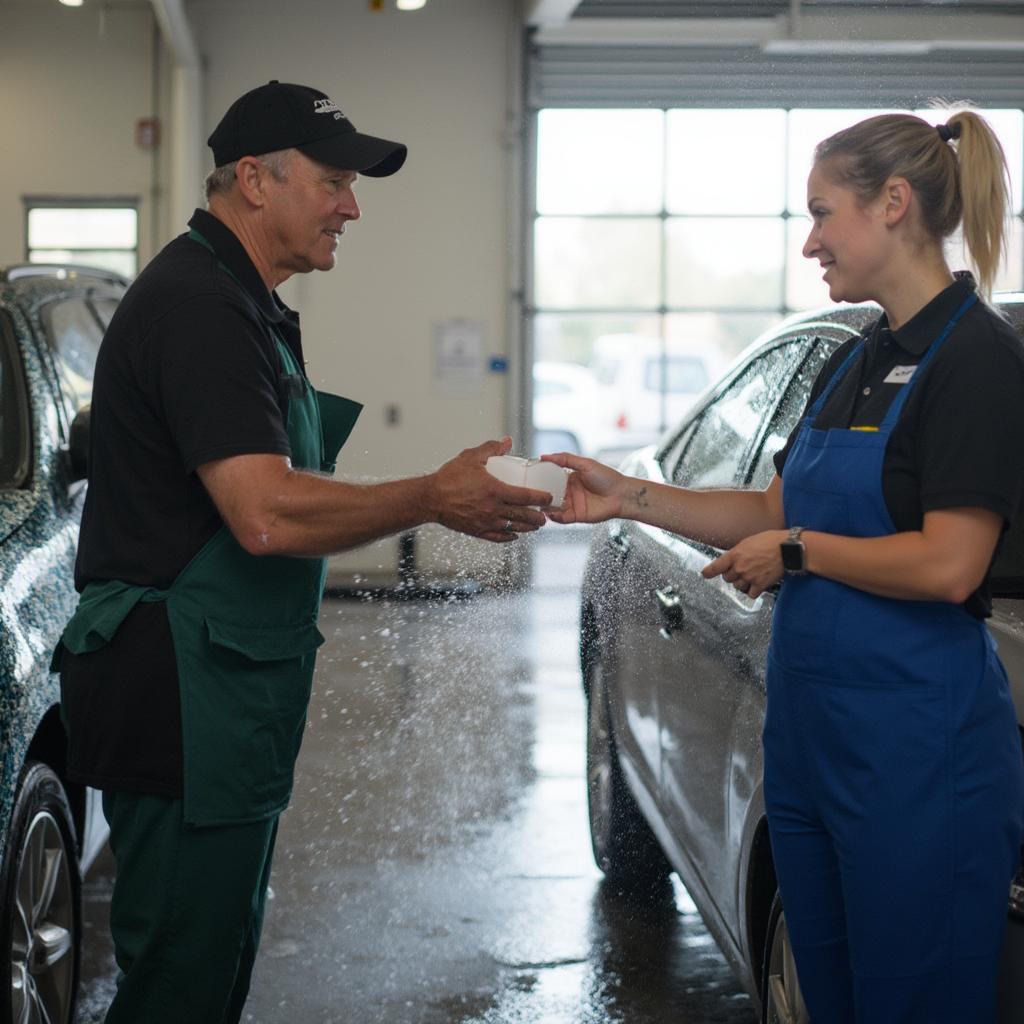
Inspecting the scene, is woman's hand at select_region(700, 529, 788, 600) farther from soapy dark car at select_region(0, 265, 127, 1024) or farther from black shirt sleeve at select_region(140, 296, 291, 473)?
soapy dark car at select_region(0, 265, 127, 1024)

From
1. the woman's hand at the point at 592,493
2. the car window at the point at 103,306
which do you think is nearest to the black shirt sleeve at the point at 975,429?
the woman's hand at the point at 592,493

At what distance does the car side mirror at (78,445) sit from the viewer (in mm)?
3301

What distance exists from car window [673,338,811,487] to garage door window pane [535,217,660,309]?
27.3 feet

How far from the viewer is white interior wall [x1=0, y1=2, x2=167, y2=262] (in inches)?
452

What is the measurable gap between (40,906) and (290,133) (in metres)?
1.54

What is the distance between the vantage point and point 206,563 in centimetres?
215

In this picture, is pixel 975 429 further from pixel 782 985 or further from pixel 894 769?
pixel 782 985

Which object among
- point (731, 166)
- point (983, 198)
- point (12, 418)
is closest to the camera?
point (983, 198)

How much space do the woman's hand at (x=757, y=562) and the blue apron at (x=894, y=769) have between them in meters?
0.06

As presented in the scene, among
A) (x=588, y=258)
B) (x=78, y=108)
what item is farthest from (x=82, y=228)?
(x=588, y=258)

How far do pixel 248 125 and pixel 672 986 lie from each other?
2.25 meters

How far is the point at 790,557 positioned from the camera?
1.99 meters

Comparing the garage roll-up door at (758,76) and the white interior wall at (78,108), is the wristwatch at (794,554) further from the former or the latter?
the white interior wall at (78,108)

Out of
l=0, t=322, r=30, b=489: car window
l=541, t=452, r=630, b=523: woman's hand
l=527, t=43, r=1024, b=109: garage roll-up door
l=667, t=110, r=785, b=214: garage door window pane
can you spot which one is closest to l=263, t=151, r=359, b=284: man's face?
l=541, t=452, r=630, b=523: woman's hand
